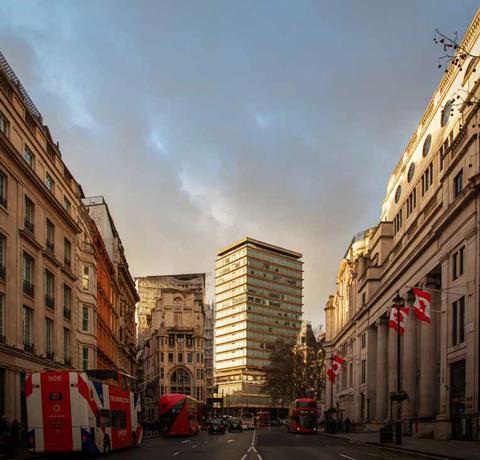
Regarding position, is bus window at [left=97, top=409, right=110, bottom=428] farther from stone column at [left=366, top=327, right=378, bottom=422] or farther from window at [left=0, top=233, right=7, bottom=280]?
stone column at [left=366, top=327, right=378, bottom=422]

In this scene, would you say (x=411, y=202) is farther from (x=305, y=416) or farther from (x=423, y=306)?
(x=423, y=306)

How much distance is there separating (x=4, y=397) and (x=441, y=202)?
1206 inches

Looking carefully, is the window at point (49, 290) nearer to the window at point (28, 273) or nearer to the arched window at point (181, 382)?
the window at point (28, 273)

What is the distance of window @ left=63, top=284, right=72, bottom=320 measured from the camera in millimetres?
50694

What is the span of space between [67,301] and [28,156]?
1382 centimetres

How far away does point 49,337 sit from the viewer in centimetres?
4647

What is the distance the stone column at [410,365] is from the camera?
193ft

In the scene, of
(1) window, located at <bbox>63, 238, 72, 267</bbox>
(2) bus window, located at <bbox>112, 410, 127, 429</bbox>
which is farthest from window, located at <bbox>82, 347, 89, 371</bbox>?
(2) bus window, located at <bbox>112, 410, 127, 429</bbox>

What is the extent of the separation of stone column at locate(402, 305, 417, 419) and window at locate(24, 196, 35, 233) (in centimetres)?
3285

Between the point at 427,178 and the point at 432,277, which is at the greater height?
the point at 427,178

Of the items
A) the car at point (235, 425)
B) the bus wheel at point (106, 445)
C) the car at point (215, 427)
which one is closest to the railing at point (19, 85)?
the bus wheel at point (106, 445)

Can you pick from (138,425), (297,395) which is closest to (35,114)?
(138,425)

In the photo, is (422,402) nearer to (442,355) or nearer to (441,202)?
(442,355)

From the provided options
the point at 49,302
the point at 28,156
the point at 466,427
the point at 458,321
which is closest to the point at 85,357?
the point at 49,302
